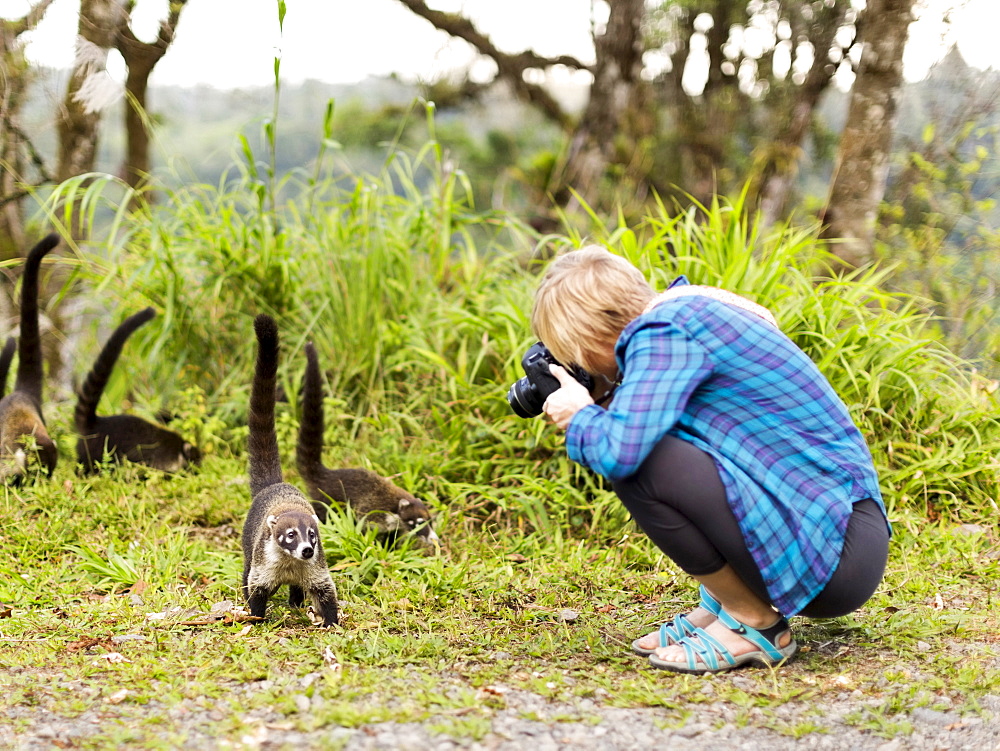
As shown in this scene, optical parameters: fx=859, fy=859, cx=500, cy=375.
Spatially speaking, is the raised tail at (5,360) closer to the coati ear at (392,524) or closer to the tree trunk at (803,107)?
the coati ear at (392,524)

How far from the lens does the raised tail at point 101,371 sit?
4.18 m

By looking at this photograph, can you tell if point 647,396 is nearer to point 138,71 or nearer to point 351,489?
point 351,489

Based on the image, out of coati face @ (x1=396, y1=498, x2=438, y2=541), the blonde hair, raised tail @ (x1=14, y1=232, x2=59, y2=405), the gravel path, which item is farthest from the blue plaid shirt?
raised tail @ (x1=14, y1=232, x2=59, y2=405)

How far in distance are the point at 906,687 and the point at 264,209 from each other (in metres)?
4.03

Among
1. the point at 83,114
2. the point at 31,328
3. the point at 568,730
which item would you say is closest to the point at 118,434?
the point at 31,328

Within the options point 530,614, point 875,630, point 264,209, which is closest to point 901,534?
point 875,630

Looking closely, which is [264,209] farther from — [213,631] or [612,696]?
[612,696]

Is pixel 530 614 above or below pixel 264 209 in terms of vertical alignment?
below

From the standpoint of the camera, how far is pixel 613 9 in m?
8.14

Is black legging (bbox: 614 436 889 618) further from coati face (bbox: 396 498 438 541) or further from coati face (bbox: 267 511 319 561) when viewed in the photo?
coati face (bbox: 396 498 438 541)

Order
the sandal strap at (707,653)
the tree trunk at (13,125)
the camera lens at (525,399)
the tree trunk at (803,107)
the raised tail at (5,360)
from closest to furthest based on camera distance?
1. the sandal strap at (707,653)
2. the camera lens at (525,399)
3. the raised tail at (5,360)
4. the tree trunk at (13,125)
5. the tree trunk at (803,107)

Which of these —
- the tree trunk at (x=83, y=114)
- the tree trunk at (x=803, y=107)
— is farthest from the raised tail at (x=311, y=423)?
the tree trunk at (x=803, y=107)

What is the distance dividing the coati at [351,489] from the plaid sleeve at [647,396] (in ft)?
5.06

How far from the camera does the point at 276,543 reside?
2.71 m
